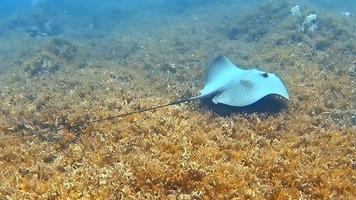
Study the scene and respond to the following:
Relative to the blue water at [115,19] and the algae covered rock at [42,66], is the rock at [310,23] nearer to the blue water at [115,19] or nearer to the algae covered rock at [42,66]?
the blue water at [115,19]

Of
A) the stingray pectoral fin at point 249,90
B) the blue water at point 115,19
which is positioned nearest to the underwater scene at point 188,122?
the stingray pectoral fin at point 249,90

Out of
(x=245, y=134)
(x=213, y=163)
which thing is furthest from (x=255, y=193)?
(x=245, y=134)

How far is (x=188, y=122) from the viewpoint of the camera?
6953 millimetres

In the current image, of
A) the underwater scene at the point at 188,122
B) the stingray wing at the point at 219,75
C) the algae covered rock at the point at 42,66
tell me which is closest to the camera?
the underwater scene at the point at 188,122

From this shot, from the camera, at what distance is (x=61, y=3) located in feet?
135

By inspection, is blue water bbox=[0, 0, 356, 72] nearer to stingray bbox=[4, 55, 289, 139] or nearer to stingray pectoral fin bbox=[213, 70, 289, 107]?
stingray bbox=[4, 55, 289, 139]

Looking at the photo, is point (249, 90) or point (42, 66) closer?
point (249, 90)

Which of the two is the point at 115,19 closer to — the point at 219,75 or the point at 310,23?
the point at 310,23

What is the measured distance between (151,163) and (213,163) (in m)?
0.83

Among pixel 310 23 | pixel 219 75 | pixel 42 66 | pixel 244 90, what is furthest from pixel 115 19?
pixel 244 90

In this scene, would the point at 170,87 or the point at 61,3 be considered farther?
the point at 61,3

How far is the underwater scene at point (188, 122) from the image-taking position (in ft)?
16.3

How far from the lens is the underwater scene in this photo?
16.3 ft

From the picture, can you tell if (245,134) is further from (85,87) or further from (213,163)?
(85,87)
